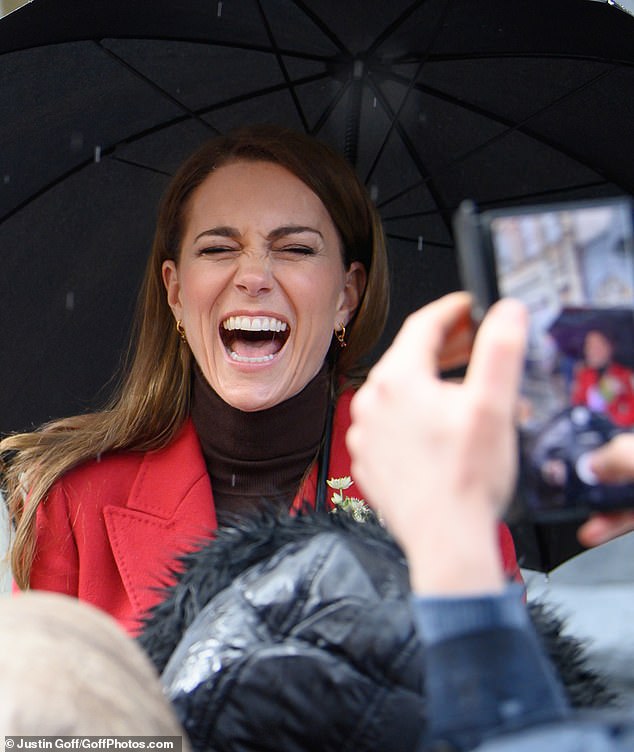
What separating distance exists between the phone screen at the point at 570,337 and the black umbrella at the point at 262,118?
4.85 feet

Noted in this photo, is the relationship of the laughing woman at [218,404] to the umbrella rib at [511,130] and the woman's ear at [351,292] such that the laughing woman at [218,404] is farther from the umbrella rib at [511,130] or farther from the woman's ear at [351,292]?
the umbrella rib at [511,130]

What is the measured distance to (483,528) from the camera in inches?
34.7

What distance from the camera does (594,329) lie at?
1078 millimetres

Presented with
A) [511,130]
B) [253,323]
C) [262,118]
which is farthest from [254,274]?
[511,130]

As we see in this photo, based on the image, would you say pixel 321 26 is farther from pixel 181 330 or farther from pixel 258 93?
pixel 181 330

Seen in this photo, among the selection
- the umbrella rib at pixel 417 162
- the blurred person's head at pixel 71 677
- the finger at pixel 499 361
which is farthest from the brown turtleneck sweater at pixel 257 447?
the finger at pixel 499 361

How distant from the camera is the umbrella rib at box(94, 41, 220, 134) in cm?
264

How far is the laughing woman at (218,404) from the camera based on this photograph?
2.66m

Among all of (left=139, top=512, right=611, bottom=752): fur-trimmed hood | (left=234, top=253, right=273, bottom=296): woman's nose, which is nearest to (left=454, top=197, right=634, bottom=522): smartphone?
(left=139, top=512, right=611, bottom=752): fur-trimmed hood

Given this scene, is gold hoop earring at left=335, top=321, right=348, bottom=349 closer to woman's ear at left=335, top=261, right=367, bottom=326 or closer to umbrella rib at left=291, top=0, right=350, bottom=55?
woman's ear at left=335, top=261, right=367, bottom=326

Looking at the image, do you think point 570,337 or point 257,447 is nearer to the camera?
point 570,337

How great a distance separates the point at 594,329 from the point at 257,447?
1701 mm

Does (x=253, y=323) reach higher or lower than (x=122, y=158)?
lower

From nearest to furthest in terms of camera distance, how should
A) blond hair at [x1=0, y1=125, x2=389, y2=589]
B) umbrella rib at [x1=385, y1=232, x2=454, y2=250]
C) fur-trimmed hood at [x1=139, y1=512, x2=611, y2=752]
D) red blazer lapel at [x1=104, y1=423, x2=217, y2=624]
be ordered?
fur-trimmed hood at [x1=139, y1=512, x2=611, y2=752], red blazer lapel at [x1=104, y1=423, x2=217, y2=624], blond hair at [x1=0, y1=125, x2=389, y2=589], umbrella rib at [x1=385, y1=232, x2=454, y2=250]
